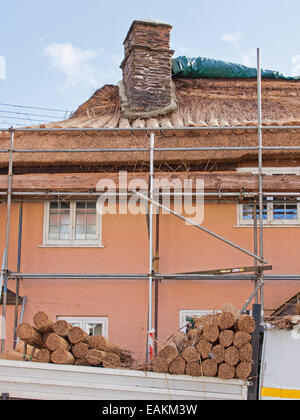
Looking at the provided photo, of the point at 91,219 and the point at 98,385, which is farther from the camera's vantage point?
the point at 91,219

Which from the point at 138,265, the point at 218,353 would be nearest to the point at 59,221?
the point at 138,265

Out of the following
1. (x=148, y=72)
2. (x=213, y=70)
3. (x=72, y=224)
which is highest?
(x=213, y=70)

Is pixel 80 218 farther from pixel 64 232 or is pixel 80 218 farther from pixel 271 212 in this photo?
pixel 271 212

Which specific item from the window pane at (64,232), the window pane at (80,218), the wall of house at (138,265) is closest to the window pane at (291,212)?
the wall of house at (138,265)

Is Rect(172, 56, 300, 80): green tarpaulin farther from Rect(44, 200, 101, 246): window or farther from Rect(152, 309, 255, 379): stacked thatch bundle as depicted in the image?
Rect(152, 309, 255, 379): stacked thatch bundle

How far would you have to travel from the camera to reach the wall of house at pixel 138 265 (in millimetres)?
8773

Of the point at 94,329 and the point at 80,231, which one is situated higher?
the point at 80,231

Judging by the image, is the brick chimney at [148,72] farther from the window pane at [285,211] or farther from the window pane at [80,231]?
the window pane at [285,211]

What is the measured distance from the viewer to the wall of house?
8.77 metres

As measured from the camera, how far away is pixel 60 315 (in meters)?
8.85

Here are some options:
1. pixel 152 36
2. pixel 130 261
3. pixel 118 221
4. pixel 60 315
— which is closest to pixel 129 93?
pixel 152 36

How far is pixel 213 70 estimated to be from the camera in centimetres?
1162

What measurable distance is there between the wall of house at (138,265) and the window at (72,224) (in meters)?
0.12

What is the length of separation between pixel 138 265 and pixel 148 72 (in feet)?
13.2
